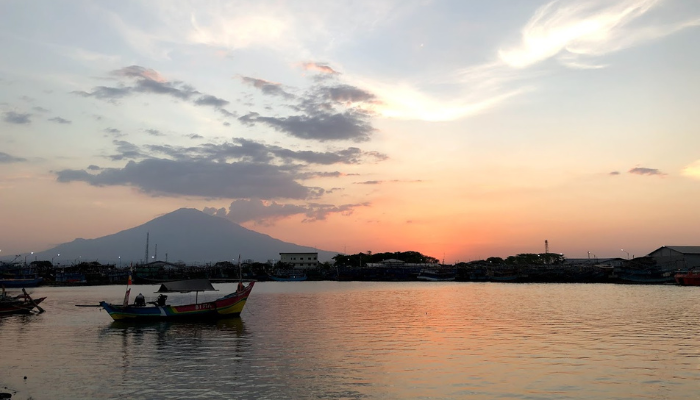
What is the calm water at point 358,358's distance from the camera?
17344 millimetres

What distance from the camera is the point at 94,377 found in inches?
766

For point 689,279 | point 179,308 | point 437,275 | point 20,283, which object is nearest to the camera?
point 179,308

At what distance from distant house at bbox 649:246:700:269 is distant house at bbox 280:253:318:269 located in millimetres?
107537

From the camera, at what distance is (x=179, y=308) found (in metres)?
37.5

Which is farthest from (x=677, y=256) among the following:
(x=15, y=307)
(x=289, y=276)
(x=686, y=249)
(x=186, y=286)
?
(x=15, y=307)

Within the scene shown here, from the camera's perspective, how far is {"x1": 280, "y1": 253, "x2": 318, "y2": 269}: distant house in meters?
181

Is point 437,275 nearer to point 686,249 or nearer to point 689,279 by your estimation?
point 686,249

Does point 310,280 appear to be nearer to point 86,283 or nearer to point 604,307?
point 86,283

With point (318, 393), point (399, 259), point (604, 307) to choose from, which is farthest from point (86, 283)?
point (318, 393)

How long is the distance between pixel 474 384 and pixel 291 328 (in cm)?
1821

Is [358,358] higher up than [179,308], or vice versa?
[179,308]

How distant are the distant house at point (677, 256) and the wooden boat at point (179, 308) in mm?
103310

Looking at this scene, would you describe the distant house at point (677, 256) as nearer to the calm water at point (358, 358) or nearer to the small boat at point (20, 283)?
the calm water at point (358, 358)

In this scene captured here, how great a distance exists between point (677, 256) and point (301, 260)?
116847 millimetres
